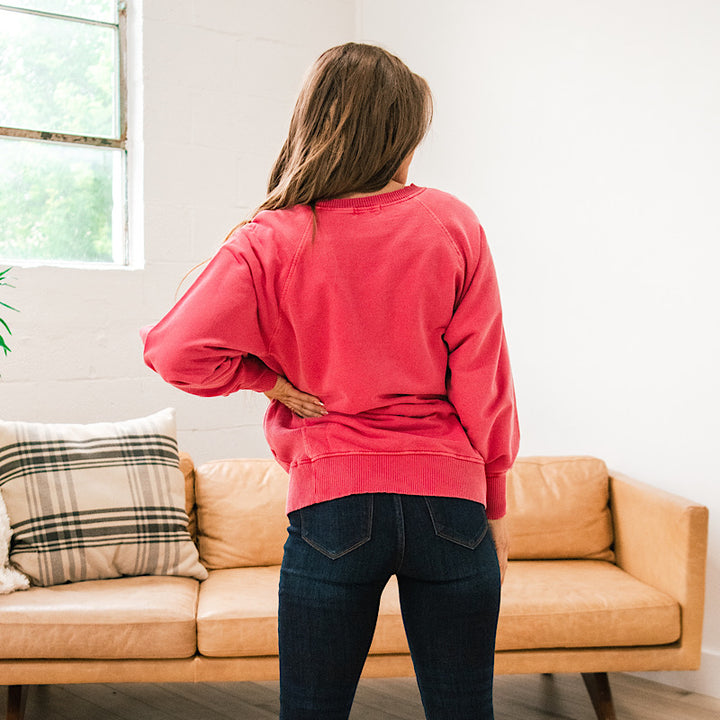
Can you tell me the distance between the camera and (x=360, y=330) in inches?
39.9

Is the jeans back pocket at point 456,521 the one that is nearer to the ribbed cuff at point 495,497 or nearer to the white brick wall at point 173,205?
the ribbed cuff at point 495,497

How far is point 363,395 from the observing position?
1.02 metres

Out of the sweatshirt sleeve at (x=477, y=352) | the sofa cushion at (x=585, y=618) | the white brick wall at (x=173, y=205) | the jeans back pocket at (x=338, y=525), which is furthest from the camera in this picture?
the white brick wall at (x=173, y=205)

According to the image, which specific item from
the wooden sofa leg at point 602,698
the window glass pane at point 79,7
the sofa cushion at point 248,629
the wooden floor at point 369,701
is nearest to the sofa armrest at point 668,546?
the wooden sofa leg at point 602,698

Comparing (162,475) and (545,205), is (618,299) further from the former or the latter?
(162,475)

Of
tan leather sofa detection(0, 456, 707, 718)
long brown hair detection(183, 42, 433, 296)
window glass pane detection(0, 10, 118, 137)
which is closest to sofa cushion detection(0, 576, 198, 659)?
tan leather sofa detection(0, 456, 707, 718)

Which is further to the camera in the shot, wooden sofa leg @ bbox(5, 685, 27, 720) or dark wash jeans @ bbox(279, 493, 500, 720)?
wooden sofa leg @ bbox(5, 685, 27, 720)

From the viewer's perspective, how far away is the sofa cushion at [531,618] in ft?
6.64

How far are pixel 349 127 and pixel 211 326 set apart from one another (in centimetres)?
30

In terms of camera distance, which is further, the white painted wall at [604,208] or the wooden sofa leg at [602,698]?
the white painted wall at [604,208]

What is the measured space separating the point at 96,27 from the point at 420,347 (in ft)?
8.64

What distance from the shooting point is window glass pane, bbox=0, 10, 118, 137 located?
2.98 meters

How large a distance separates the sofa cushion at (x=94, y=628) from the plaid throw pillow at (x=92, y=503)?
0.18 metres

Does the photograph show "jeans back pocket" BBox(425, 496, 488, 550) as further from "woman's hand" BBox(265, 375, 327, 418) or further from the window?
the window
